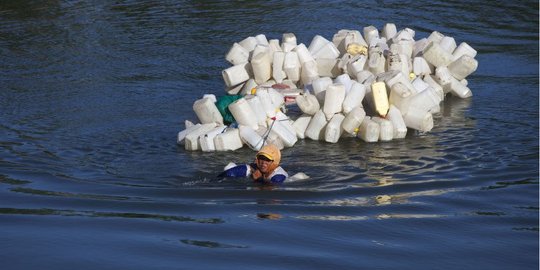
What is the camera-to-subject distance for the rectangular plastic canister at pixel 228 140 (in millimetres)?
12641

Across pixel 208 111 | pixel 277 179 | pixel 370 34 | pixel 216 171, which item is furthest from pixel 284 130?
pixel 370 34

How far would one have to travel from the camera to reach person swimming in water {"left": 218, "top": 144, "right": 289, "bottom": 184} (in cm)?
1104

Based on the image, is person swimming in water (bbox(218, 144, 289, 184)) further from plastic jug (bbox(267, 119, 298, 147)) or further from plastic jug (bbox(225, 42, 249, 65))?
plastic jug (bbox(225, 42, 249, 65))

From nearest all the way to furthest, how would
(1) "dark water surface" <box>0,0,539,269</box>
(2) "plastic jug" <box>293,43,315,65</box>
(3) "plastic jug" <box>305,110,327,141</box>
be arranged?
(1) "dark water surface" <box>0,0,539,269</box> < (3) "plastic jug" <box>305,110,327,141</box> < (2) "plastic jug" <box>293,43,315,65</box>

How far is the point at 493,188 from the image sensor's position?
36.0 ft

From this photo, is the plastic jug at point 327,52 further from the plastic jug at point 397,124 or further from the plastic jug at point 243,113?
the plastic jug at point 243,113

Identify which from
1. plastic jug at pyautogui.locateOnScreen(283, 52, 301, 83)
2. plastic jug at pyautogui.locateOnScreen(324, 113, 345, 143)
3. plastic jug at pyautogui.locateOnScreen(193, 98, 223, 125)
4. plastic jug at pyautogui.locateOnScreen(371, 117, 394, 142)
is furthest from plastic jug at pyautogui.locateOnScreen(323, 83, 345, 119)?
plastic jug at pyautogui.locateOnScreen(283, 52, 301, 83)

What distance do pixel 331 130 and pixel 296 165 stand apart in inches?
41.0

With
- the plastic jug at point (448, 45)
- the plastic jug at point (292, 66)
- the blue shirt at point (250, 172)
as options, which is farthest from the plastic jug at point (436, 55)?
the blue shirt at point (250, 172)

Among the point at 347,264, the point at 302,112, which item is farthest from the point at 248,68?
the point at 347,264

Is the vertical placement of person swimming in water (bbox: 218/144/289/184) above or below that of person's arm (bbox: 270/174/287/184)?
above

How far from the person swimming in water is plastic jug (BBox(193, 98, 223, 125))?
2.01 meters

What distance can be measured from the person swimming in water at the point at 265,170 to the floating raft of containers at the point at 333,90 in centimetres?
145

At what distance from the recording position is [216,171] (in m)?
11.9
